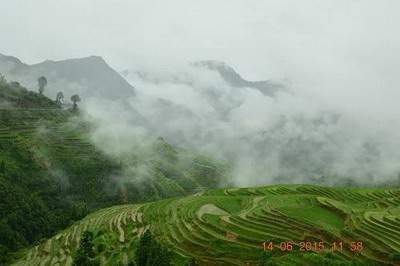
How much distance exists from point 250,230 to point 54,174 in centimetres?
7469

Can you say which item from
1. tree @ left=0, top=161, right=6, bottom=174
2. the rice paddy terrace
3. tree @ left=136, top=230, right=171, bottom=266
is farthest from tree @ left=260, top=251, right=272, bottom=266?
tree @ left=0, top=161, right=6, bottom=174

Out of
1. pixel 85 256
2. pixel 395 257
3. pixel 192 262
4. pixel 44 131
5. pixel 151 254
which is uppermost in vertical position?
pixel 44 131

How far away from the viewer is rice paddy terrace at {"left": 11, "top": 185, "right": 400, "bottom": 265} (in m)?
46.1

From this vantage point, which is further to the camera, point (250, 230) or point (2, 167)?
point (2, 167)

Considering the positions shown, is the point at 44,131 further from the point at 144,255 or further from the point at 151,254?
the point at 151,254

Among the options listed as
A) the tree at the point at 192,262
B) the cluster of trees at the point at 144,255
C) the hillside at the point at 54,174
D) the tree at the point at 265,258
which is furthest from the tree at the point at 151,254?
the hillside at the point at 54,174

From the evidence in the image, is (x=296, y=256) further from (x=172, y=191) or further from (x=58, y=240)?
(x=172, y=191)

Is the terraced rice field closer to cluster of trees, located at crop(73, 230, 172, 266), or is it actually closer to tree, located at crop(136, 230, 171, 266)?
cluster of trees, located at crop(73, 230, 172, 266)

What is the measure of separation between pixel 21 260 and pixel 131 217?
15.8 meters

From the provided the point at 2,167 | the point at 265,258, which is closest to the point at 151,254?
the point at 265,258

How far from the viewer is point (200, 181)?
600 feet

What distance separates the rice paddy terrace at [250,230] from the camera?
46.1 meters

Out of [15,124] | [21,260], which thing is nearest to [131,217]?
[21,260]

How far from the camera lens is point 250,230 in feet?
172
